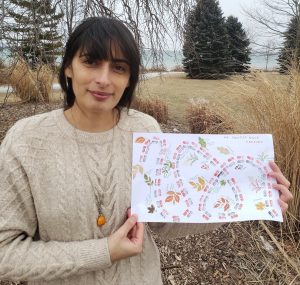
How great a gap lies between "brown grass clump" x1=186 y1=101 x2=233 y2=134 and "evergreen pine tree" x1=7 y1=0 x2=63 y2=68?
1.91 meters

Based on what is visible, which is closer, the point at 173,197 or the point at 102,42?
the point at 102,42

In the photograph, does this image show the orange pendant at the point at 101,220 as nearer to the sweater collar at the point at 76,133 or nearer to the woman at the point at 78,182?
the woman at the point at 78,182

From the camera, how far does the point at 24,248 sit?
0.90 meters

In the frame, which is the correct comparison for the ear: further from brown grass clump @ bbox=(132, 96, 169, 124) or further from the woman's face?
brown grass clump @ bbox=(132, 96, 169, 124)

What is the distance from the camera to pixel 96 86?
35.8 inches

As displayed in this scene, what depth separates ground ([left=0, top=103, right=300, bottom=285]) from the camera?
220 centimetres

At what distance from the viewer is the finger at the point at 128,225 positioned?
0.93m

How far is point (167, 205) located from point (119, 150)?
0.23 meters

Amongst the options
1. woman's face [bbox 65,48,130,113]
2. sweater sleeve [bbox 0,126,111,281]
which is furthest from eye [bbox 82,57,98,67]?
sweater sleeve [bbox 0,126,111,281]

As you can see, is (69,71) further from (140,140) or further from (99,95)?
(140,140)

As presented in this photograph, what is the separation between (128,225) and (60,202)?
0.21 metres

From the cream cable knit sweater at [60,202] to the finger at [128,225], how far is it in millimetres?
41

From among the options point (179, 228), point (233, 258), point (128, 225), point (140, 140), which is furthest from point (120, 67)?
point (233, 258)

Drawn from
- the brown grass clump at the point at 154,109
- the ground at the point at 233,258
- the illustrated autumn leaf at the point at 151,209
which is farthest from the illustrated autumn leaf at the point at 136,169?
the brown grass clump at the point at 154,109
